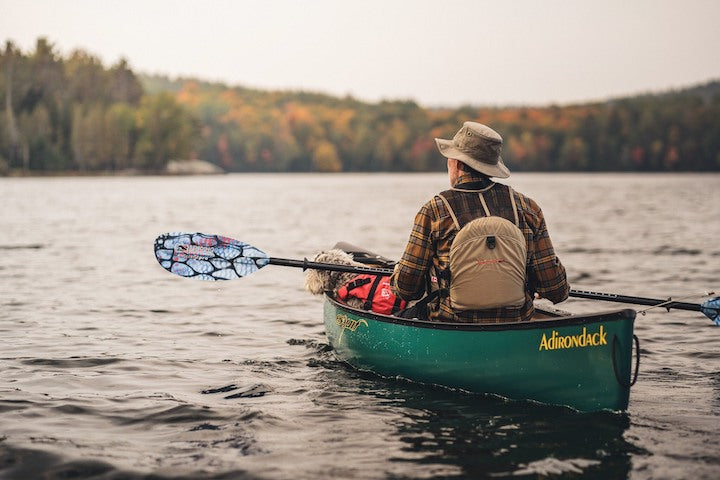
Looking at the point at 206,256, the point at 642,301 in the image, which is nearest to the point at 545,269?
the point at 642,301

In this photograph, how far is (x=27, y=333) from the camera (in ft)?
36.5

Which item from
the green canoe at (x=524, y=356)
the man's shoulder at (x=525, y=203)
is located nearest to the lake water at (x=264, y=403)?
the green canoe at (x=524, y=356)

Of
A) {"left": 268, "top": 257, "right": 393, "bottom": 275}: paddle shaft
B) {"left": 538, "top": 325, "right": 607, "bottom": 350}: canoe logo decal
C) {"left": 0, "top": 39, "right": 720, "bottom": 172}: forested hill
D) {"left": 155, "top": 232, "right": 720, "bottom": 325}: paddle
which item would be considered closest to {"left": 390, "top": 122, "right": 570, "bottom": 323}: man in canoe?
{"left": 538, "top": 325, "right": 607, "bottom": 350}: canoe logo decal

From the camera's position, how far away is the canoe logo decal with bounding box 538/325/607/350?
6.62m

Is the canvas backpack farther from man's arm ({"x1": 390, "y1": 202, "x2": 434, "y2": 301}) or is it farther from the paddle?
the paddle

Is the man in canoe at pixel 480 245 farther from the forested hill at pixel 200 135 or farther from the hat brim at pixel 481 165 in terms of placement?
the forested hill at pixel 200 135

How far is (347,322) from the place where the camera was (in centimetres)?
903

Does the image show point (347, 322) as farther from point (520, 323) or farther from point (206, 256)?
point (520, 323)

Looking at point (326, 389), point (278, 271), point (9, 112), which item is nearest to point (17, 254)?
point (278, 271)

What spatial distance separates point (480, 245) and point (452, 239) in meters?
0.29

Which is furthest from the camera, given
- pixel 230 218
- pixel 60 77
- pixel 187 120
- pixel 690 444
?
pixel 187 120

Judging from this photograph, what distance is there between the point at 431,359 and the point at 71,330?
587 cm

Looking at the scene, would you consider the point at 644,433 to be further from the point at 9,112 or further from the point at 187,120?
the point at 187,120

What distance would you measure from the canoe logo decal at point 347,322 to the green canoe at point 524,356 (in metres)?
0.18
